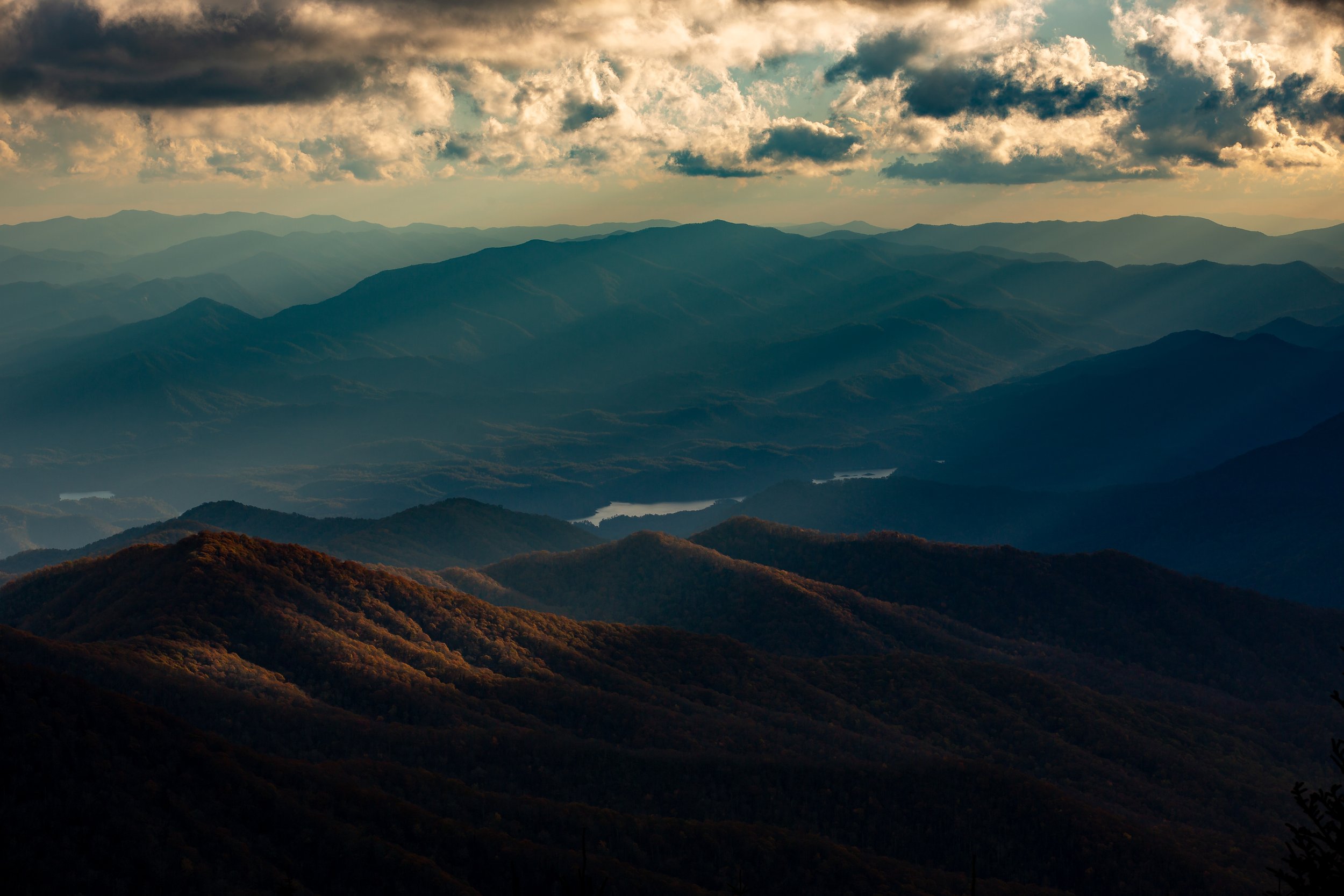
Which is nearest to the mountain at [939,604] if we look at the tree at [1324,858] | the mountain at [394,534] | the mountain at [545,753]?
the mountain at [545,753]

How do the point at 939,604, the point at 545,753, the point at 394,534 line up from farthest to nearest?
the point at 394,534 < the point at 939,604 < the point at 545,753

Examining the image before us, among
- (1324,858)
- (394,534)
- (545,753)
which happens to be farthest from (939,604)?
(1324,858)

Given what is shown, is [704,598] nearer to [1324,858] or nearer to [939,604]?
[939,604]

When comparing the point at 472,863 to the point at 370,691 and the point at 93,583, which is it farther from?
the point at 93,583

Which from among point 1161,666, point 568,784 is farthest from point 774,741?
point 1161,666

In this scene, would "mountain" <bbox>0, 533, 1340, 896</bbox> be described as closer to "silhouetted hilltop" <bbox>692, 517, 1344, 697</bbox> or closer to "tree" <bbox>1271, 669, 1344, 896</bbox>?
"tree" <bbox>1271, 669, 1344, 896</bbox>

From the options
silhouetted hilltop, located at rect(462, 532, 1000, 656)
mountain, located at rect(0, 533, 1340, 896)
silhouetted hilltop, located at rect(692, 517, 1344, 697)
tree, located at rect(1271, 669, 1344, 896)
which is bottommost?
silhouetted hilltop, located at rect(692, 517, 1344, 697)

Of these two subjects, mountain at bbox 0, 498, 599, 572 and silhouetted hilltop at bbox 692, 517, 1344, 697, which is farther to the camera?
mountain at bbox 0, 498, 599, 572

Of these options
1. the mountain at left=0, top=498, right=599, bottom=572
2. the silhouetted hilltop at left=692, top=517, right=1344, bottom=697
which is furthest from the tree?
the mountain at left=0, top=498, right=599, bottom=572
